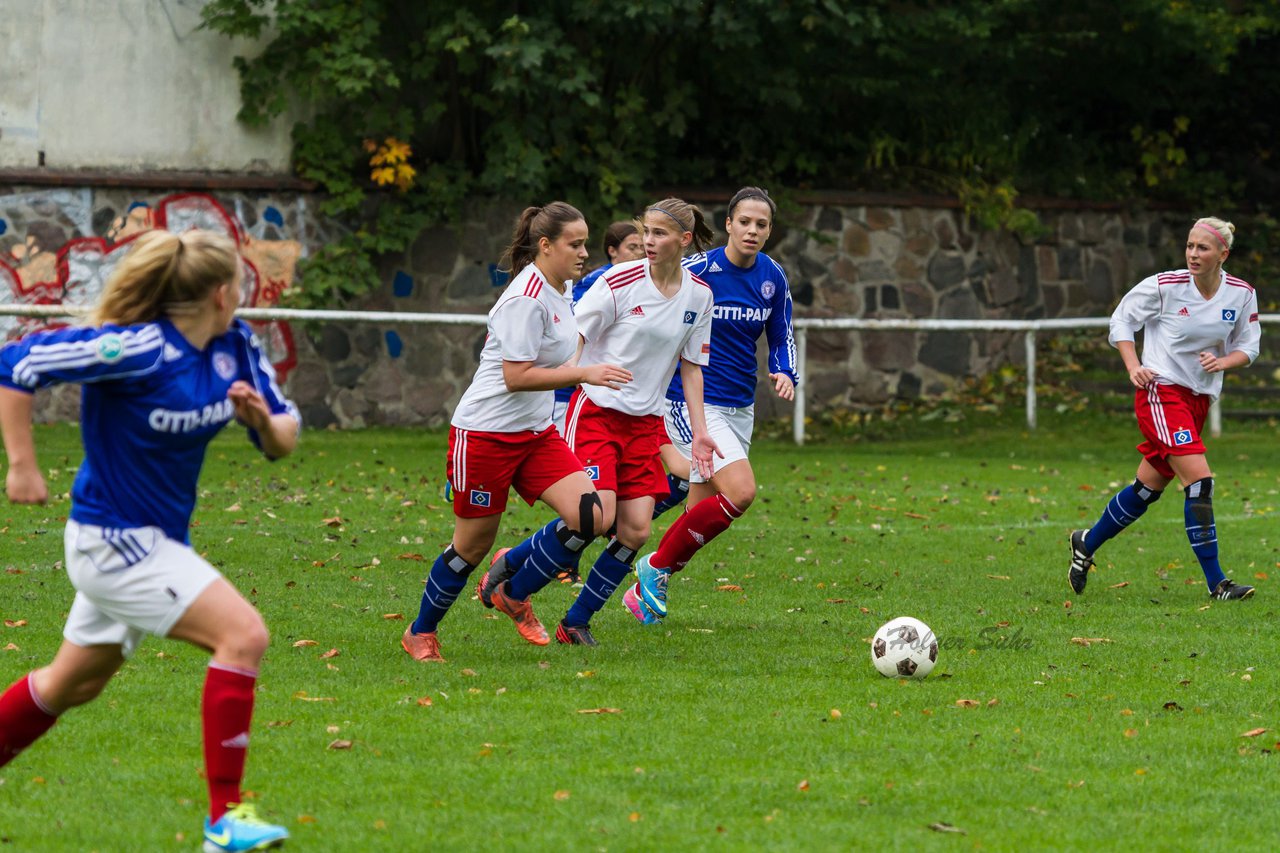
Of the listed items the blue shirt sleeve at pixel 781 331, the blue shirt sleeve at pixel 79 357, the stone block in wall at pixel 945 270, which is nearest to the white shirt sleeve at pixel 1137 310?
the blue shirt sleeve at pixel 781 331

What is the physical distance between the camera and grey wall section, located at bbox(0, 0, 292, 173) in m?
18.5

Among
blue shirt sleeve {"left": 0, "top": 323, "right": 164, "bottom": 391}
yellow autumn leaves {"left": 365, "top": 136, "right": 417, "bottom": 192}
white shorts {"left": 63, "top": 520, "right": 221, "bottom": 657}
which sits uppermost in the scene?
yellow autumn leaves {"left": 365, "top": 136, "right": 417, "bottom": 192}

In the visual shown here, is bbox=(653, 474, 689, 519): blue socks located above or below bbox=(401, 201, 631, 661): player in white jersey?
below

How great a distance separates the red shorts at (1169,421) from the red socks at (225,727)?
6.31 meters

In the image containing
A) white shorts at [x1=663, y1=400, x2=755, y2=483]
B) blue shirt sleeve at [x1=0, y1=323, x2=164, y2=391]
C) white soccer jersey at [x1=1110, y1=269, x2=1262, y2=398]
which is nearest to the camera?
blue shirt sleeve at [x1=0, y1=323, x2=164, y2=391]

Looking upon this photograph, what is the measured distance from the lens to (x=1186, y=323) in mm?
9797

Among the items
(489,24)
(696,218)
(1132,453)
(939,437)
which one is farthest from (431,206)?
(696,218)

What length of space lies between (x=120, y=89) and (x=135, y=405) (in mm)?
15167

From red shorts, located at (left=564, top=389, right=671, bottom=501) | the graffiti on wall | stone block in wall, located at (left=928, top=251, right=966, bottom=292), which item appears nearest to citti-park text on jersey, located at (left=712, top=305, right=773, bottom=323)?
red shorts, located at (left=564, top=389, right=671, bottom=501)

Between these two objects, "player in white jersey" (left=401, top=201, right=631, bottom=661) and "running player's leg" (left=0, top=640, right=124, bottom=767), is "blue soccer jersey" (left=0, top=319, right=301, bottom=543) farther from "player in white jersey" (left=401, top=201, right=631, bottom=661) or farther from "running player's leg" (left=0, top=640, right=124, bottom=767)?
"player in white jersey" (left=401, top=201, right=631, bottom=661)

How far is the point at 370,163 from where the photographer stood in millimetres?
19719

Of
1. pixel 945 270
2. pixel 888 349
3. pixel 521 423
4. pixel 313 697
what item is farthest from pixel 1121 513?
pixel 945 270

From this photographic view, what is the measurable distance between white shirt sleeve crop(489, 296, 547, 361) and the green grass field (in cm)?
132

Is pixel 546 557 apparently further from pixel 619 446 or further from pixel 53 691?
pixel 53 691
